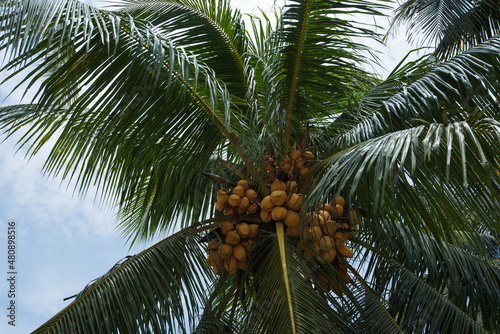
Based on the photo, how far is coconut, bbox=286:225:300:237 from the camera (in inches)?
127

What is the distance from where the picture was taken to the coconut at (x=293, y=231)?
3.22m

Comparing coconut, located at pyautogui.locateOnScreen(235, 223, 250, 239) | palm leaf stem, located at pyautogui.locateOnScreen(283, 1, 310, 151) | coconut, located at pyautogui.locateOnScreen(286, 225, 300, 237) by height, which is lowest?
coconut, located at pyautogui.locateOnScreen(286, 225, 300, 237)

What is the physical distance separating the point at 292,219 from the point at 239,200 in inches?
14.0

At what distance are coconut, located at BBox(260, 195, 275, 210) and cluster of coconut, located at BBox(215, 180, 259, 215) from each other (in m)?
0.15

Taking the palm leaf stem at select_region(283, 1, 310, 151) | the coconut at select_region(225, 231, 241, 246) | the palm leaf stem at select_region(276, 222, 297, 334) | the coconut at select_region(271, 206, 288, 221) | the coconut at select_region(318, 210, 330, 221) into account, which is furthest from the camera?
the palm leaf stem at select_region(283, 1, 310, 151)

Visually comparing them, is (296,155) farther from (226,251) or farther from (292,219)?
(226,251)

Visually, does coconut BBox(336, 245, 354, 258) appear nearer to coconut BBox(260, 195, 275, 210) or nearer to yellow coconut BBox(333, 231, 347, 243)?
yellow coconut BBox(333, 231, 347, 243)

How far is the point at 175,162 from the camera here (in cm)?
387

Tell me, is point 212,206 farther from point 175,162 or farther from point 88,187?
point 88,187

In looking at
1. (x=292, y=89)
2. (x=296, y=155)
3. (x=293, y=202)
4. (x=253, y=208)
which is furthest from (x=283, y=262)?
(x=292, y=89)

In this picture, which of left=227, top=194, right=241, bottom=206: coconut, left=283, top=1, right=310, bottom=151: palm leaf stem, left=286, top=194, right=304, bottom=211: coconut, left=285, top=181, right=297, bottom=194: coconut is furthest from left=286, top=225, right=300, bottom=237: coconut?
left=283, top=1, right=310, bottom=151: palm leaf stem

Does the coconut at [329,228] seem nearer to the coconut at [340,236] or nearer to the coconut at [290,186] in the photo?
the coconut at [340,236]

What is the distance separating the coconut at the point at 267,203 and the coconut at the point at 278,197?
2cm

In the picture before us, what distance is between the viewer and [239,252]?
3.28 metres
